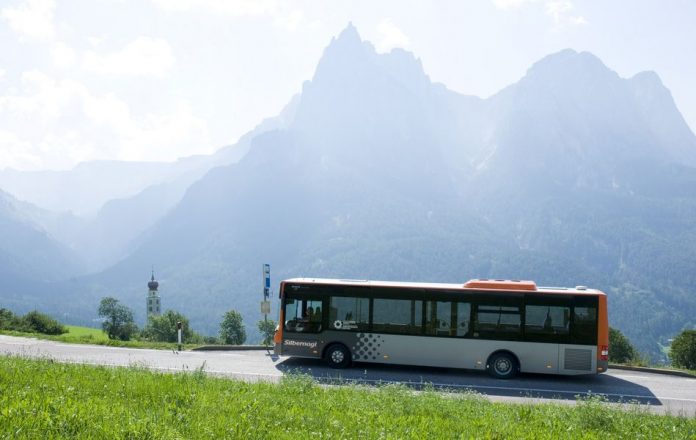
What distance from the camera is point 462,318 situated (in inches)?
734

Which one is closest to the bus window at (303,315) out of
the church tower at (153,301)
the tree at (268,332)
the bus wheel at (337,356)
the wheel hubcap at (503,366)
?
the bus wheel at (337,356)

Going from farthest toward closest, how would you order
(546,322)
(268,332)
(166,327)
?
(166,327), (268,332), (546,322)

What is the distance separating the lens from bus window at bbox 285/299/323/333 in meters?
20.0

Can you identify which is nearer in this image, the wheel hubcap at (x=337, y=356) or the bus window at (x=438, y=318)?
the bus window at (x=438, y=318)

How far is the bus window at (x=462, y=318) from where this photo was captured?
733 inches

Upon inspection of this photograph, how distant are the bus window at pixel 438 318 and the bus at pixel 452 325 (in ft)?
0.11

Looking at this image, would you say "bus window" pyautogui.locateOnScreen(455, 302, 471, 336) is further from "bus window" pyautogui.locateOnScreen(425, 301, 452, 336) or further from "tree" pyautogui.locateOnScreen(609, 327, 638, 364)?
"tree" pyautogui.locateOnScreen(609, 327, 638, 364)

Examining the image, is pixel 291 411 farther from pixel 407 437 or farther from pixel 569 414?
pixel 569 414

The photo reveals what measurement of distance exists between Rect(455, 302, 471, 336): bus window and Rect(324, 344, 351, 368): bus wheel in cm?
406

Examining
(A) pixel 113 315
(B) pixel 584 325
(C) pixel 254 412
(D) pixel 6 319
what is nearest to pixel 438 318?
(B) pixel 584 325

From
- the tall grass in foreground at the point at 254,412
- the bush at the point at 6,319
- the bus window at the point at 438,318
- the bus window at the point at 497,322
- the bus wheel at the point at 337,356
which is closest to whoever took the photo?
the tall grass in foreground at the point at 254,412

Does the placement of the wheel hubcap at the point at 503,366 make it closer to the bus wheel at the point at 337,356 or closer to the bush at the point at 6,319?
the bus wheel at the point at 337,356

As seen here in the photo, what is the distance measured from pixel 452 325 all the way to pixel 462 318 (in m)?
0.42

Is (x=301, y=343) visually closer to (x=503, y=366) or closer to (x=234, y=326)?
(x=503, y=366)
